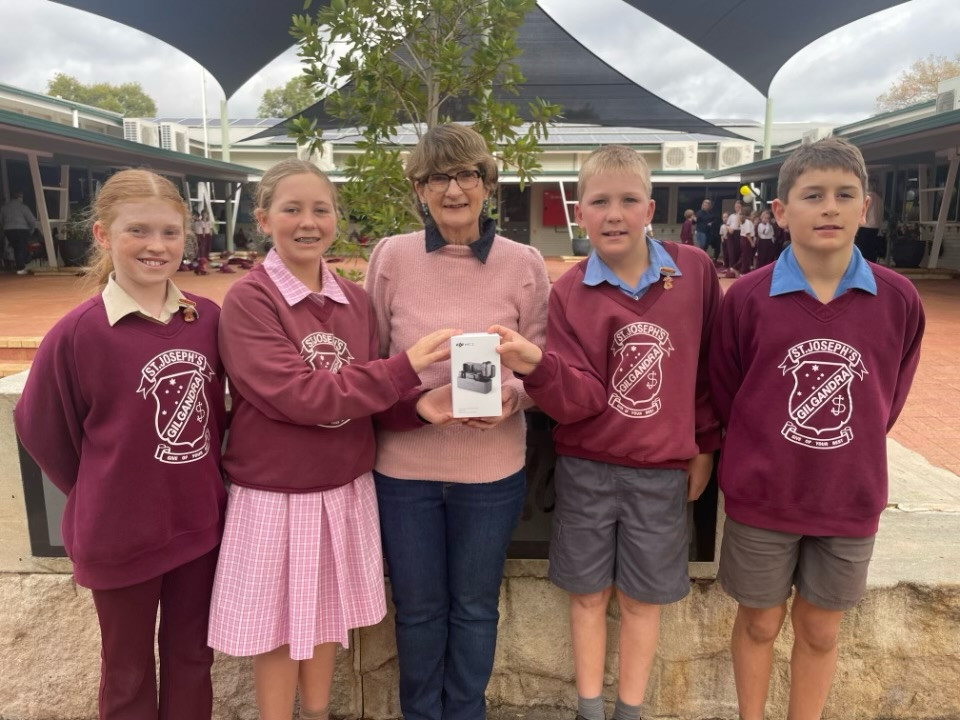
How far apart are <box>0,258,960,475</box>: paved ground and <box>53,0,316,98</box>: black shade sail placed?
3.68 metres

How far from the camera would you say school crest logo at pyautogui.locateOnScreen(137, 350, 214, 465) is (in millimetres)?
1686

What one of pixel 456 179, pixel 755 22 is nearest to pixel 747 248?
pixel 755 22

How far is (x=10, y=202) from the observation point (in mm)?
13805

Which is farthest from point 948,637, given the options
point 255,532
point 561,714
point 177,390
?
point 177,390

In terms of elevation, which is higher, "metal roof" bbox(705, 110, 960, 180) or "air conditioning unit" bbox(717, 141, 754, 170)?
"air conditioning unit" bbox(717, 141, 754, 170)

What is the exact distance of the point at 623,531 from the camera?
1976mm

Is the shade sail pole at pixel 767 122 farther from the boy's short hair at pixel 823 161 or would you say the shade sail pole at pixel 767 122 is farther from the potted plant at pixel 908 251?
the boy's short hair at pixel 823 161

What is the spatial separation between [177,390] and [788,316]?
1.55 metres

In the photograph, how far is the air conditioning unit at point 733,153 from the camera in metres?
23.8

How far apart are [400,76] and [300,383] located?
2.60m

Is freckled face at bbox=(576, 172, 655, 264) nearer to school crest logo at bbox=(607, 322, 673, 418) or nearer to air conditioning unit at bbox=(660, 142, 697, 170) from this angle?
school crest logo at bbox=(607, 322, 673, 418)

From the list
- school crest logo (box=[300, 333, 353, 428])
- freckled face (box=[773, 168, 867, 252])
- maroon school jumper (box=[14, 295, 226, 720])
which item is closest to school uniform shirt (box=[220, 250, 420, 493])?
school crest logo (box=[300, 333, 353, 428])

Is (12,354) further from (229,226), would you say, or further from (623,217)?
(229,226)

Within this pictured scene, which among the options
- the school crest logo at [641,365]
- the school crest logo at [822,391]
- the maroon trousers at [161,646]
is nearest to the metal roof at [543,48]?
the school crest logo at [641,365]
